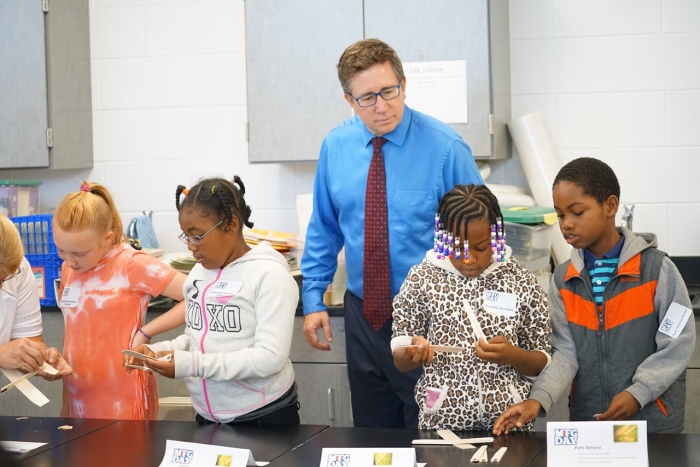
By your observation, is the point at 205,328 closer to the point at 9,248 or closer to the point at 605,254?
the point at 9,248

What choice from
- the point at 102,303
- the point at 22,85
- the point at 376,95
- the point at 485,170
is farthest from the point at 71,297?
the point at 485,170

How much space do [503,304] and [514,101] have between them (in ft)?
5.30

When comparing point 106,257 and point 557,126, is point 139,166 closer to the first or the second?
point 106,257

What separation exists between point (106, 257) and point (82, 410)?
43 centimetres

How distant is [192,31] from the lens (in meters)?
3.57

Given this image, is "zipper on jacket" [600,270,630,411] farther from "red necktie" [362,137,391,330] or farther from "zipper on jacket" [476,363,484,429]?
"red necktie" [362,137,391,330]

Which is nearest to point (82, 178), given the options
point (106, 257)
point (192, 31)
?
point (192, 31)

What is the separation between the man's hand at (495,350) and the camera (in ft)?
5.81

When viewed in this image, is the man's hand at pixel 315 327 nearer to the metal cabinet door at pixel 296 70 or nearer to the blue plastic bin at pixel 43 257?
the metal cabinet door at pixel 296 70

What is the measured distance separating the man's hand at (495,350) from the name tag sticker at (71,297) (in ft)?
3.92

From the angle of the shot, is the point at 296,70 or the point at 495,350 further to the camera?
the point at 296,70

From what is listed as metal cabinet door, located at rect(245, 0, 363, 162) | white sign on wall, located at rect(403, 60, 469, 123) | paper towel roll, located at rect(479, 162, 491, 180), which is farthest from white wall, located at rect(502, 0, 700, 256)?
metal cabinet door, located at rect(245, 0, 363, 162)

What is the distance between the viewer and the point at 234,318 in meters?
2.05

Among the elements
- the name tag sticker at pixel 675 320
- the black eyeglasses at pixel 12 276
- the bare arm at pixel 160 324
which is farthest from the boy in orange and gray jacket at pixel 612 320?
the black eyeglasses at pixel 12 276
